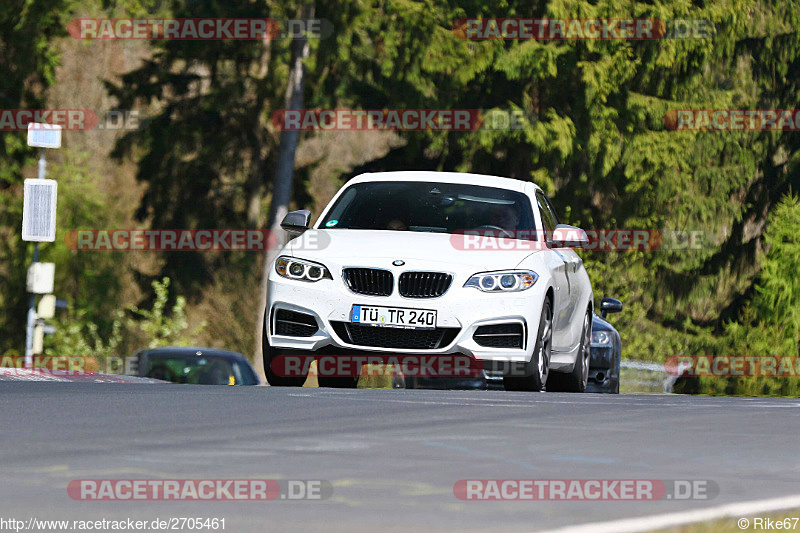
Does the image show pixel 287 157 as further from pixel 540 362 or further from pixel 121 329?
pixel 540 362

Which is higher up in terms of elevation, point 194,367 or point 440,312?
point 440,312

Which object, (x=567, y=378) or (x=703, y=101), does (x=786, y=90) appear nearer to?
(x=703, y=101)

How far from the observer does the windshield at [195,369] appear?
24.7m

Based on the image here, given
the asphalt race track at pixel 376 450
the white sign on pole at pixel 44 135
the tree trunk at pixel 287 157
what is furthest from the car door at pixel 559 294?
the tree trunk at pixel 287 157

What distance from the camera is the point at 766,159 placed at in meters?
43.7

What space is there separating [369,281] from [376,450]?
463 cm

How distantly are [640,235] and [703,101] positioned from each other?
363 cm

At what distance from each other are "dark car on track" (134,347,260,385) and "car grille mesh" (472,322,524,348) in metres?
12.3

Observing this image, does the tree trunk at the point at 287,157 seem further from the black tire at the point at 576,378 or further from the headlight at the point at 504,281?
the headlight at the point at 504,281

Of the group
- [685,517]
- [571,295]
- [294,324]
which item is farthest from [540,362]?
[685,517]

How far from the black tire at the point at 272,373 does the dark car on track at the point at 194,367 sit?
11324 millimetres

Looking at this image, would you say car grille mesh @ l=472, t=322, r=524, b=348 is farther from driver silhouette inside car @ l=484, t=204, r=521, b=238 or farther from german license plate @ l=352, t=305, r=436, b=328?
driver silhouette inside car @ l=484, t=204, r=521, b=238

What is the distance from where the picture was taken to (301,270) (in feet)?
41.9

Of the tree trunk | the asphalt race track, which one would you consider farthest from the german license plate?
the tree trunk
